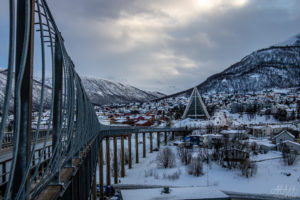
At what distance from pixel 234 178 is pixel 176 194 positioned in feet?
30.1

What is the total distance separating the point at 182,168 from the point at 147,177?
3962mm

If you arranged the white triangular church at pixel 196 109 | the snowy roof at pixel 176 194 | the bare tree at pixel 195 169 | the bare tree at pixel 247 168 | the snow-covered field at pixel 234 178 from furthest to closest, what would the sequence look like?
the white triangular church at pixel 196 109 → the bare tree at pixel 195 169 → the bare tree at pixel 247 168 → the snow-covered field at pixel 234 178 → the snowy roof at pixel 176 194

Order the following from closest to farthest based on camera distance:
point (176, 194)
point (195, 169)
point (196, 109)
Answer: point (176, 194) → point (195, 169) → point (196, 109)

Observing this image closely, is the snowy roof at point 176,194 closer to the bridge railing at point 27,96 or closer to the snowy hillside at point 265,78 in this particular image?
the bridge railing at point 27,96

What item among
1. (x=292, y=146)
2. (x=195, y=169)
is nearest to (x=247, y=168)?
(x=195, y=169)

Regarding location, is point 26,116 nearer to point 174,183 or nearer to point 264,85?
point 174,183

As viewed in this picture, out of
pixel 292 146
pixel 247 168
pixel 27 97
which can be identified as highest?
pixel 27 97

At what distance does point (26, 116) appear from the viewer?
1940 mm

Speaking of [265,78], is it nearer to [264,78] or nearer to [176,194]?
[264,78]

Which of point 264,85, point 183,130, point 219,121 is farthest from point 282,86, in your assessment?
point 183,130

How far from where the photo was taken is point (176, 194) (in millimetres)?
14695

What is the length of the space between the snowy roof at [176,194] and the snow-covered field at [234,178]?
525 centimetres

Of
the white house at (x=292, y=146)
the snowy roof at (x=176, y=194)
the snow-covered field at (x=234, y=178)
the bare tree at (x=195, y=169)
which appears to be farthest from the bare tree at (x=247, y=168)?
the white house at (x=292, y=146)

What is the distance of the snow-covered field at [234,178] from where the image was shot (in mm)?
19281
